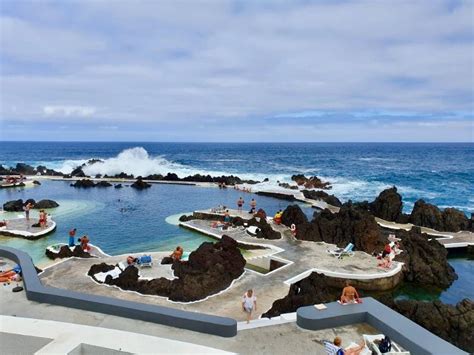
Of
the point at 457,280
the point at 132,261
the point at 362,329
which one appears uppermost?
the point at 362,329

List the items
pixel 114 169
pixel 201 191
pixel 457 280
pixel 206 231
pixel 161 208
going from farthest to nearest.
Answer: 1. pixel 114 169
2. pixel 201 191
3. pixel 161 208
4. pixel 206 231
5. pixel 457 280

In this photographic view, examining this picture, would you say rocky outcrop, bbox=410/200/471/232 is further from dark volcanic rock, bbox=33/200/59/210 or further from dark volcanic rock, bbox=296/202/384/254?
dark volcanic rock, bbox=33/200/59/210

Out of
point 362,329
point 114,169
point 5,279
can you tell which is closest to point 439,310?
point 362,329

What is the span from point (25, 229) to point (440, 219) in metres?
30.9

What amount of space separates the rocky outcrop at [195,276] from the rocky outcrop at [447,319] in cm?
700

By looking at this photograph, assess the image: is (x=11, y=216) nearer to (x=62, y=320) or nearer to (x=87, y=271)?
(x=87, y=271)

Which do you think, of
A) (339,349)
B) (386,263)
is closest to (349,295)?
(339,349)

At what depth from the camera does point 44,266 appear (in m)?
19.5

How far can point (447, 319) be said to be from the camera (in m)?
14.2

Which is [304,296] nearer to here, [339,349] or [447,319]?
[447,319]

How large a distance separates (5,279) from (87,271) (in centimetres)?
668

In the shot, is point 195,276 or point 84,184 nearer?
point 195,276

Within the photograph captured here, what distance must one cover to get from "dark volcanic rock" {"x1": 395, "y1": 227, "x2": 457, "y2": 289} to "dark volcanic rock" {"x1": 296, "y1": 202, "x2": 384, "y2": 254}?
159 centimetres

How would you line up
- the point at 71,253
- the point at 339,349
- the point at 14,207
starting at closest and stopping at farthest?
the point at 339,349 < the point at 71,253 < the point at 14,207
